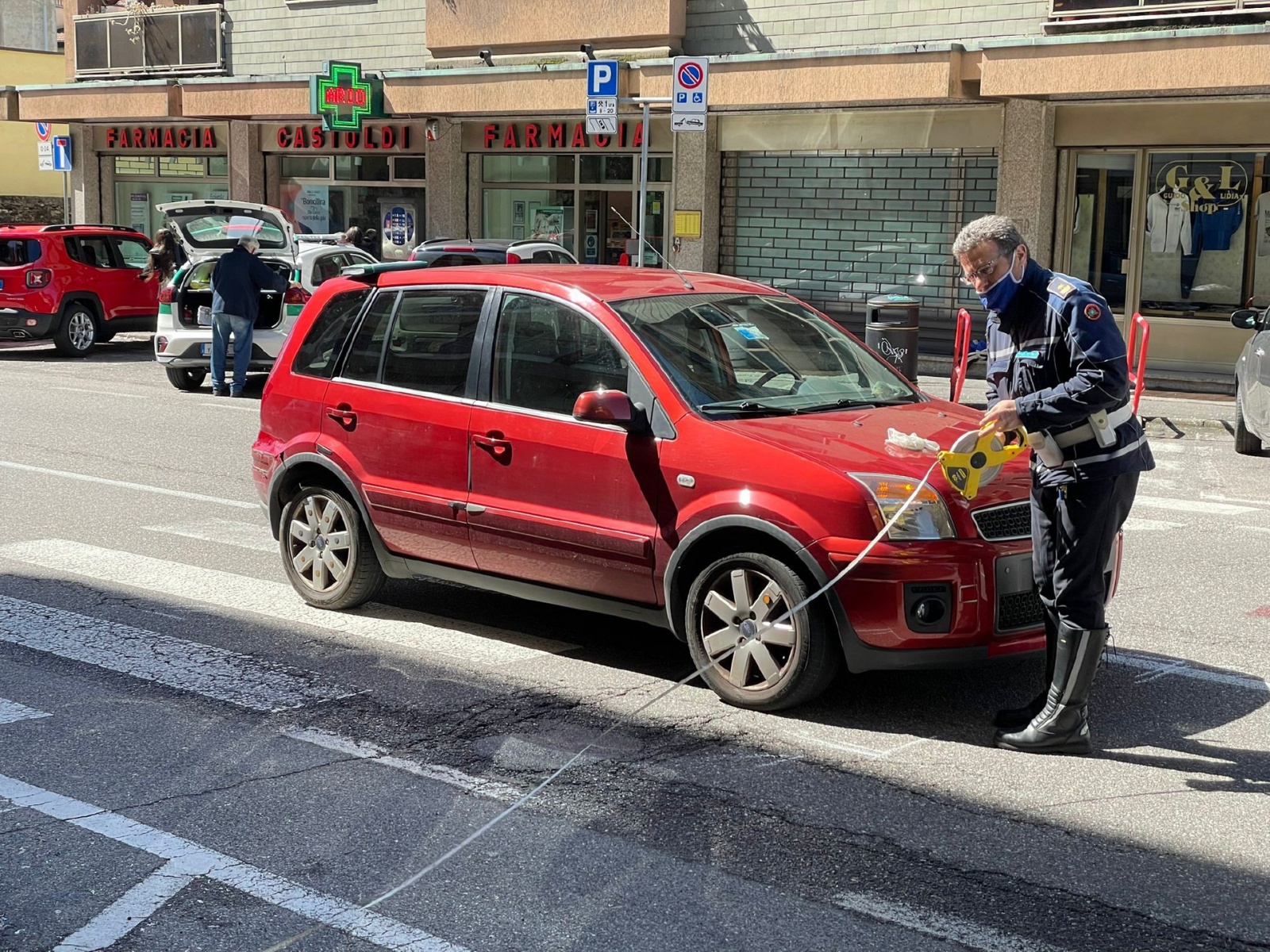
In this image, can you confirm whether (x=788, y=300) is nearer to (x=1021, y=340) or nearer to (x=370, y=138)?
(x=1021, y=340)

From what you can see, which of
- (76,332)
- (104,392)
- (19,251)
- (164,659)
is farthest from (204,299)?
(164,659)

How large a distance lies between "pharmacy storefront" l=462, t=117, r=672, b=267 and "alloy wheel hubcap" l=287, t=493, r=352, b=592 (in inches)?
611

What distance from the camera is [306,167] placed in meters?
27.4

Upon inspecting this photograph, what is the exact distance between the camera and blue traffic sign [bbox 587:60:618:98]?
1694 cm

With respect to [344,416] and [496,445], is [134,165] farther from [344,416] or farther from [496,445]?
[496,445]

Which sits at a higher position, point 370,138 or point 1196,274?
point 370,138

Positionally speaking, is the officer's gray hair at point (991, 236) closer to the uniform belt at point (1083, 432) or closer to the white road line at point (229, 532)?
the uniform belt at point (1083, 432)

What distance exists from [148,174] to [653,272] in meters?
25.8

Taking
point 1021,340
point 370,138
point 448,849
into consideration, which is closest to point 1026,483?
point 1021,340

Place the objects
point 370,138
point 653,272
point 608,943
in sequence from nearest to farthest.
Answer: point 608,943, point 653,272, point 370,138

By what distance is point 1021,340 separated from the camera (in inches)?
207

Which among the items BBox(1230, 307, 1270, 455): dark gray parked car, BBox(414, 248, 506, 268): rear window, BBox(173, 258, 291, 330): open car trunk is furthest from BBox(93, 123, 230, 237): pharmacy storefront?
BBox(1230, 307, 1270, 455): dark gray parked car

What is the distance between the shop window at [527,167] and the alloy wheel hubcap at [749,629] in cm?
1900

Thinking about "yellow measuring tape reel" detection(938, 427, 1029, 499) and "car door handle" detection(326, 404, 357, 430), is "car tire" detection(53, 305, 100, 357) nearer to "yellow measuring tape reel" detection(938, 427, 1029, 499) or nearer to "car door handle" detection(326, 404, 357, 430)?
"car door handle" detection(326, 404, 357, 430)
